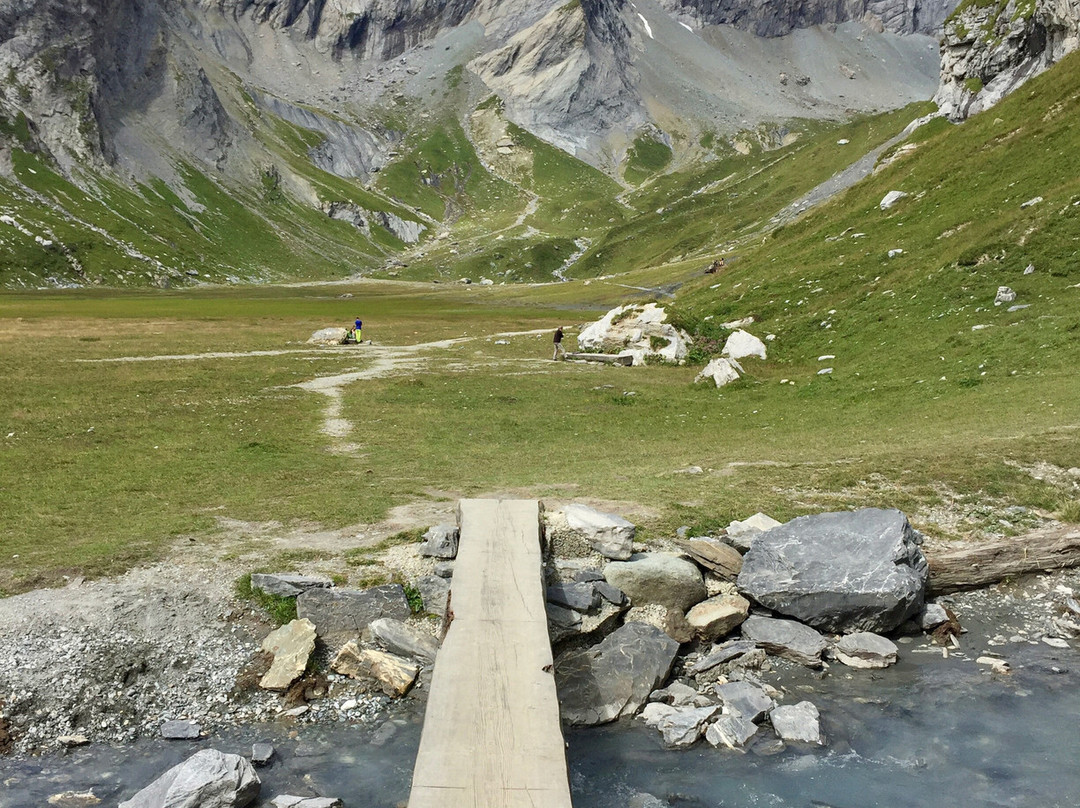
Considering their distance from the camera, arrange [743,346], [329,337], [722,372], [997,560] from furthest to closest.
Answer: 1. [329,337]
2. [743,346]
3. [722,372]
4. [997,560]

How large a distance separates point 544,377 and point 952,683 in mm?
35003

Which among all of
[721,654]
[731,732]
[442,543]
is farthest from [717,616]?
[442,543]

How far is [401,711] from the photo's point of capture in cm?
1273

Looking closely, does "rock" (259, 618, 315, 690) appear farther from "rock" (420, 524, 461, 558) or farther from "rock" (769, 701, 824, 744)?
"rock" (769, 701, 824, 744)

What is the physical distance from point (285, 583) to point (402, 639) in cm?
287

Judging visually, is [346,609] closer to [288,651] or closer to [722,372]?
[288,651]

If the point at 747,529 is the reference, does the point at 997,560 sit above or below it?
below

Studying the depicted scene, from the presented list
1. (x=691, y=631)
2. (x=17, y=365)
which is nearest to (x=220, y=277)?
(x=17, y=365)

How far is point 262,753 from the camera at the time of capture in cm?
1131

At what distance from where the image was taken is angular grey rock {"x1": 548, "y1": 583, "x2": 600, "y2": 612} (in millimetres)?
15273

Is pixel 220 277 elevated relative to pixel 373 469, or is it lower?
elevated

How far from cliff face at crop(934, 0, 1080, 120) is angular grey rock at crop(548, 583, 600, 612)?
296 feet

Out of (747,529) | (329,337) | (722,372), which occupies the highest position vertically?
(329,337)

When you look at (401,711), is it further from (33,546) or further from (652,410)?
(652,410)
